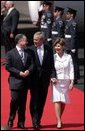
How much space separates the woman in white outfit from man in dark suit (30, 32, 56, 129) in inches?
4.0

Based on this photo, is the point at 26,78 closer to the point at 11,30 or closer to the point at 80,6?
the point at 11,30

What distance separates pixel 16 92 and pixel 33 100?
0.33 m

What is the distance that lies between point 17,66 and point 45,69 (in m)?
0.44

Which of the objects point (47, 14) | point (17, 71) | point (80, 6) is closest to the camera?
point (17, 71)

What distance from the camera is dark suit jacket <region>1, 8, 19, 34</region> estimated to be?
13809mm

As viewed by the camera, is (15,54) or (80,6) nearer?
(15,54)

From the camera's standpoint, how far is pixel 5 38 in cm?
1431

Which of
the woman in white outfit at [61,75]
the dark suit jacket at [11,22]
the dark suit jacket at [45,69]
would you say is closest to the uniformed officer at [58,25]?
the dark suit jacket at [11,22]

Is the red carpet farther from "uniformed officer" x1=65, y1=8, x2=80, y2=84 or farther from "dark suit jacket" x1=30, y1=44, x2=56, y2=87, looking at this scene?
"uniformed officer" x1=65, y1=8, x2=80, y2=84

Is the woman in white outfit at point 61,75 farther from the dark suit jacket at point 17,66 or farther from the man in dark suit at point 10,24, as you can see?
the man in dark suit at point 10,24

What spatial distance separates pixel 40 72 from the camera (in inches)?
331

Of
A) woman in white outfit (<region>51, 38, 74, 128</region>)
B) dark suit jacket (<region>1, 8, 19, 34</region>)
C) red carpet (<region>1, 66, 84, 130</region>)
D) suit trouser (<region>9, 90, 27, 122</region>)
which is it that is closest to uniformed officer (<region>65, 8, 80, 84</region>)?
red carpet (<region>1, 66, 84, 130</region>)

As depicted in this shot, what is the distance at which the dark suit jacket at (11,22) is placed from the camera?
13.8 metres

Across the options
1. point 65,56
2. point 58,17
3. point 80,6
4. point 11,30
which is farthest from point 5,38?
point 65,56
